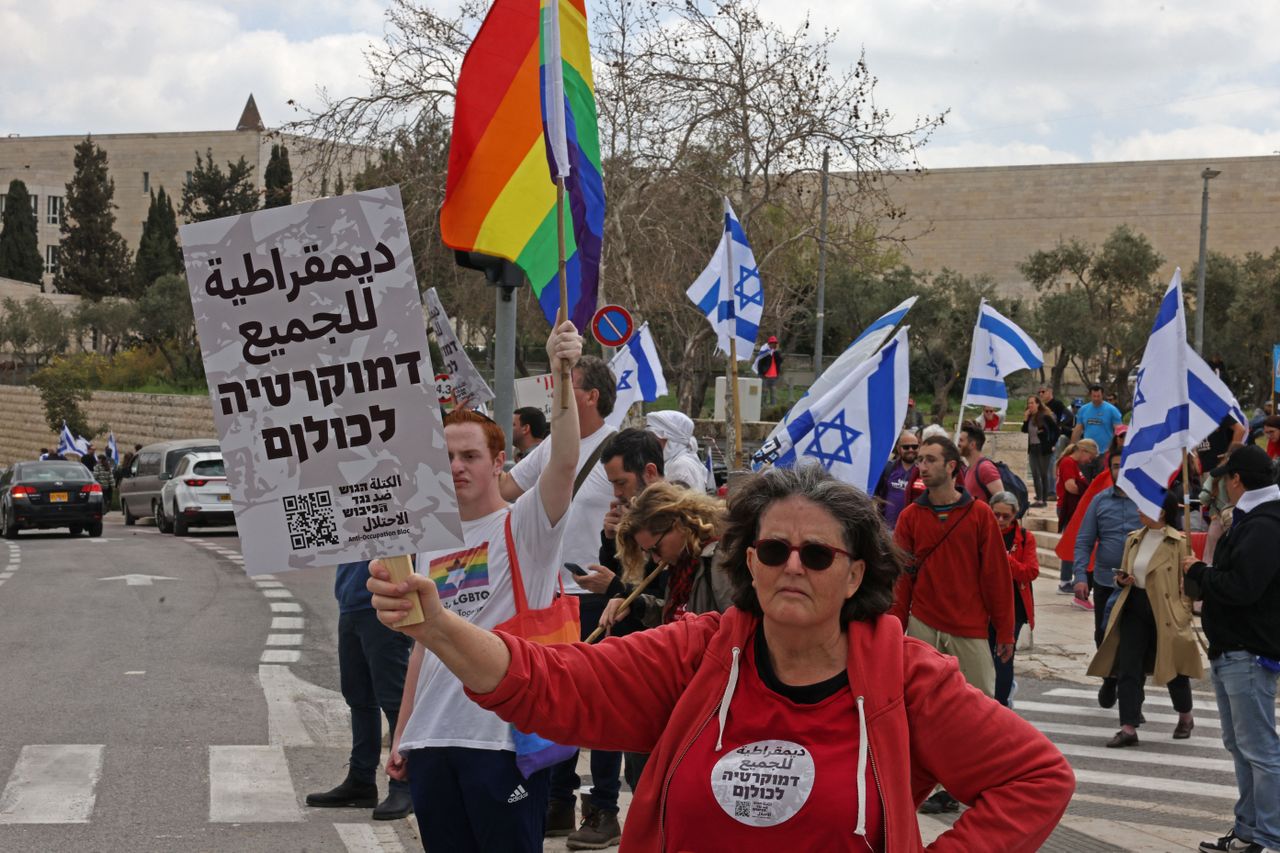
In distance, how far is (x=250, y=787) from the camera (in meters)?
8.33

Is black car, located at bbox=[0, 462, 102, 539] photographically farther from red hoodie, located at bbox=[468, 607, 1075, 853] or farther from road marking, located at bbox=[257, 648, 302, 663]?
red hoodie, located at bbox=[468, 607, 1075, 853]

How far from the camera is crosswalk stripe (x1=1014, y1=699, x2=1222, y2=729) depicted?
11320 millimetres

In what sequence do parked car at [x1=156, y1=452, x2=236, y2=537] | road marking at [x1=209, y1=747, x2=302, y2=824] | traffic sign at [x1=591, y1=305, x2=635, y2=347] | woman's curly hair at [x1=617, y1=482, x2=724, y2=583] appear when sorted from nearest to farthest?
woman's curly hair at [x1=617, y1=482, x2=724, y2=583]
road marking at [x1=209, y1=747, x2=302, y2=824]
traffic sign at [x1=591, y1=305, x2=635, y2=347]
parked car at [x1=156, y1=452, x2=236, y2=537]

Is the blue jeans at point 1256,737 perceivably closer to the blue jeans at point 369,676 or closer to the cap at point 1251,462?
the cap at point 1251,462

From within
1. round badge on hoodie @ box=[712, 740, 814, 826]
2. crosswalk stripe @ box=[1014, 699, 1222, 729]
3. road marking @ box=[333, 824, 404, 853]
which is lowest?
crosswalk stripe @ box=[1014, 699, 1222, 729]

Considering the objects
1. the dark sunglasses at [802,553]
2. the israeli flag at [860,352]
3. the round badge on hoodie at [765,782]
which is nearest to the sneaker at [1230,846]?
the israeli flag at [860,352]

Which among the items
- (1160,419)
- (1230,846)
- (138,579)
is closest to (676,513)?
(1230,846)

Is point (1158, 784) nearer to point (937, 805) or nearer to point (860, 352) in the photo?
Result: point (937, 805)

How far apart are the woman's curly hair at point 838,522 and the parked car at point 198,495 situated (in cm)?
2601

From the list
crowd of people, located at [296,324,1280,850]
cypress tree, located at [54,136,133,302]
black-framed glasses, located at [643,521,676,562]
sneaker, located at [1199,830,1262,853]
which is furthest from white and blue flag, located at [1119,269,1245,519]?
cypress tree, located at [54,136,133,302]

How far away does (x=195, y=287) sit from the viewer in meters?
3.18

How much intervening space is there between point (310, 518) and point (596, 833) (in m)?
4.26

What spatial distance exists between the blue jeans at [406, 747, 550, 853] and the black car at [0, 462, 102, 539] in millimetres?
25681

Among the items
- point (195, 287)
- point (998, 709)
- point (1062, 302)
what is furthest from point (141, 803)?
point (1062, 302)
